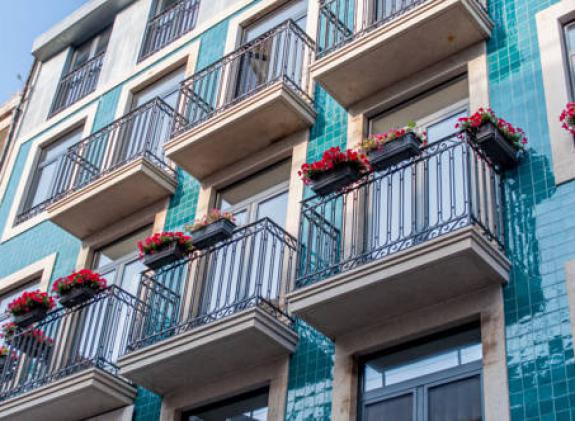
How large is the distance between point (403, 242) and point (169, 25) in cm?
1082

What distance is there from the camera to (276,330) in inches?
492

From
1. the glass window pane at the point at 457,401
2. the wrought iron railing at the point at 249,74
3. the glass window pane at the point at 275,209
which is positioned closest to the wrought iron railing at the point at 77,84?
the wrought iron railing at the point at 249,74

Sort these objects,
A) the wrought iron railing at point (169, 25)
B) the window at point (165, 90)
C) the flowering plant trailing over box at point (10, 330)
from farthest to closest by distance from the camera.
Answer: the wrought iron railing at point (169, 25) < the window at point (165, 90) < the flowering plant trailing over box at point (10, 330)

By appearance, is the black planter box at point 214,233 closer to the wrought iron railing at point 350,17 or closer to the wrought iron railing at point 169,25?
the wrought iron railing at point 350,17

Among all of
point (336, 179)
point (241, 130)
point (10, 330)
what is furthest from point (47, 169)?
point (336, 179)

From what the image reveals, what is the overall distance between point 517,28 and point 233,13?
7032 mm

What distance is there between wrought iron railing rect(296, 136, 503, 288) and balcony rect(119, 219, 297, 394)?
22.6 inches

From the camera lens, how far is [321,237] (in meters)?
13.2

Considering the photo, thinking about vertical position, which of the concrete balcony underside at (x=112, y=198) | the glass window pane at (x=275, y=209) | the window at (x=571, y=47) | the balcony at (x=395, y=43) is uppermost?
the balcony at (x=395, y=43)

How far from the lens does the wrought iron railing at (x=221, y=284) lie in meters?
13.3

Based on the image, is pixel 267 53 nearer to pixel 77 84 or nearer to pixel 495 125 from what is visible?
pixel 495 125

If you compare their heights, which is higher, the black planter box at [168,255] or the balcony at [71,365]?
the black planter box at [168,255]

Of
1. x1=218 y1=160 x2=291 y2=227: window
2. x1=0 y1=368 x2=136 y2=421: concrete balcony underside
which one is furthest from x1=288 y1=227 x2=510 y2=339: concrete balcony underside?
x1=0 y1=368 x2=136 y2=421: concrete balcony underside

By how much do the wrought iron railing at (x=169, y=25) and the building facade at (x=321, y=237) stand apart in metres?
0.72
